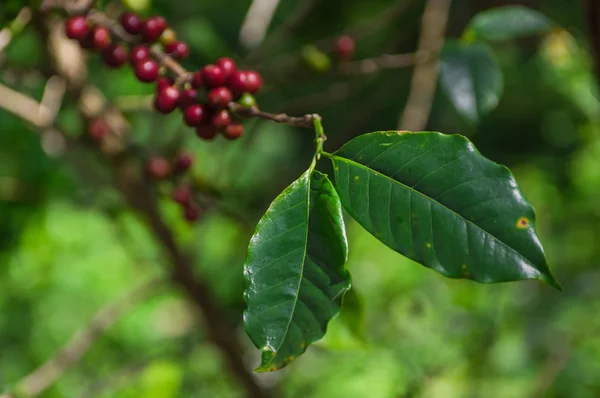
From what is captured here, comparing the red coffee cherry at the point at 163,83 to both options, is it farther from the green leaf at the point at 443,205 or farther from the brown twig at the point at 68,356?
the brown twig at the point at 68,356

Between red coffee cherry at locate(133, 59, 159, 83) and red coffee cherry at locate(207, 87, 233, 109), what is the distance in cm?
11

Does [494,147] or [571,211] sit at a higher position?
[494,147]

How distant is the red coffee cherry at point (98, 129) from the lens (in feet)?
3.84

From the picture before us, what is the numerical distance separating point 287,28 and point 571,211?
1410mm

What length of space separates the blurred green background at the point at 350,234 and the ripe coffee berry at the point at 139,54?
17.9 inches

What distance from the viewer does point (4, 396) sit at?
3.39 ft

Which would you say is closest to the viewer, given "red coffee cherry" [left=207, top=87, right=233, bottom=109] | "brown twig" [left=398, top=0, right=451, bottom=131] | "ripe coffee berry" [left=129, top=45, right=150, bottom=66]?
"red coffee cherry" [left=207, top=87, right=233, bottom=109]

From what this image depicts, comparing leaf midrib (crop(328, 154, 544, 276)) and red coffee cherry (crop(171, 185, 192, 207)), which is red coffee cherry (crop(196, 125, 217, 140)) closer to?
leaf midrib (crop(328, 154, 544, 276))

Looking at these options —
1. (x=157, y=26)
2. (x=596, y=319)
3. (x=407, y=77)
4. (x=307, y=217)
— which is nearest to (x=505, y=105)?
(x=407, y=77)

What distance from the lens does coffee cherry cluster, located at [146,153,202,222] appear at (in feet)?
3.54

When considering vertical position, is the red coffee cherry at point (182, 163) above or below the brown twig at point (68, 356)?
above

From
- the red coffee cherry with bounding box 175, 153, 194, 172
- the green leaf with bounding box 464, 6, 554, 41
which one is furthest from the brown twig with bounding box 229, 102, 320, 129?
the green leaf with bounding box 464, 6, 554, 41

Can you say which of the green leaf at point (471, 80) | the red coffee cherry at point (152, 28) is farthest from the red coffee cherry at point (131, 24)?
the green leaf at point (471, 80)

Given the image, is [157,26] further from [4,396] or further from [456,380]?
[456,380]
